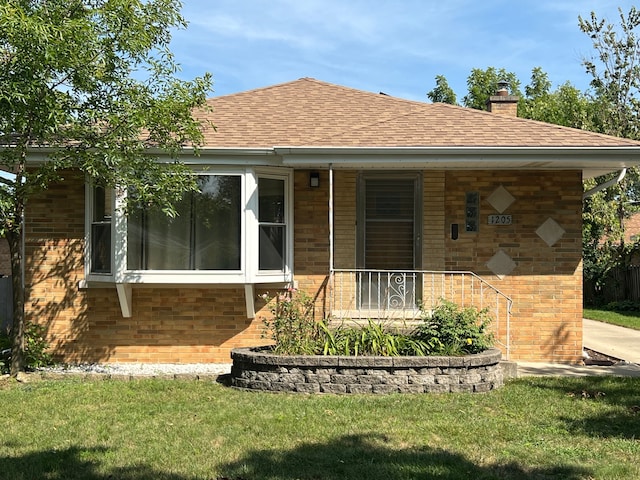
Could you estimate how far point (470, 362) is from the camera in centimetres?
759

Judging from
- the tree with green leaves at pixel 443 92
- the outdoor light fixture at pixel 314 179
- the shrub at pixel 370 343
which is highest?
the tree with green leaves at pixel 443 92

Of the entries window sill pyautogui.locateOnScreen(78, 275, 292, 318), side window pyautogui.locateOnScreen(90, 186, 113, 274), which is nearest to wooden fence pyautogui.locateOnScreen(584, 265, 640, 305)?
window sill pyautogui.locateOnScreen(78, 275, 292, 318)

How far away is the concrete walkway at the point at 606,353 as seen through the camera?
29.3 ft

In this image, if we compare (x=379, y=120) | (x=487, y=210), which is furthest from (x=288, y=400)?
(x=379, y=120)

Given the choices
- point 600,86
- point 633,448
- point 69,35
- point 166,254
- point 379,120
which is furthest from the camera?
point 600,86

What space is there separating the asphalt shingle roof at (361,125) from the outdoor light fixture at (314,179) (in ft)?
1.77

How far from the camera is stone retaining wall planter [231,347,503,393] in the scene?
7.57 metres

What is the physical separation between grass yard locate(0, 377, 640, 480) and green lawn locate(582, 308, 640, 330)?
9.31 meters

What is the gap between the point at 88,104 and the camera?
818 cm

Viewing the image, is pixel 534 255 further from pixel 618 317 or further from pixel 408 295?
pixel 618 317

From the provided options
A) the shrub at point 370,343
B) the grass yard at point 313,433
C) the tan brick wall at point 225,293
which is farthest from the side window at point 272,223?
the grass yard at point 313,433

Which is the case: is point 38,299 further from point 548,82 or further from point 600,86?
point 548,82

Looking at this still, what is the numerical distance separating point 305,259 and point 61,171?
3763 mm

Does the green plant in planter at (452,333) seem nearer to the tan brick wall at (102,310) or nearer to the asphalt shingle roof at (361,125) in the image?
the asphalt shingle roof at (361,125)
